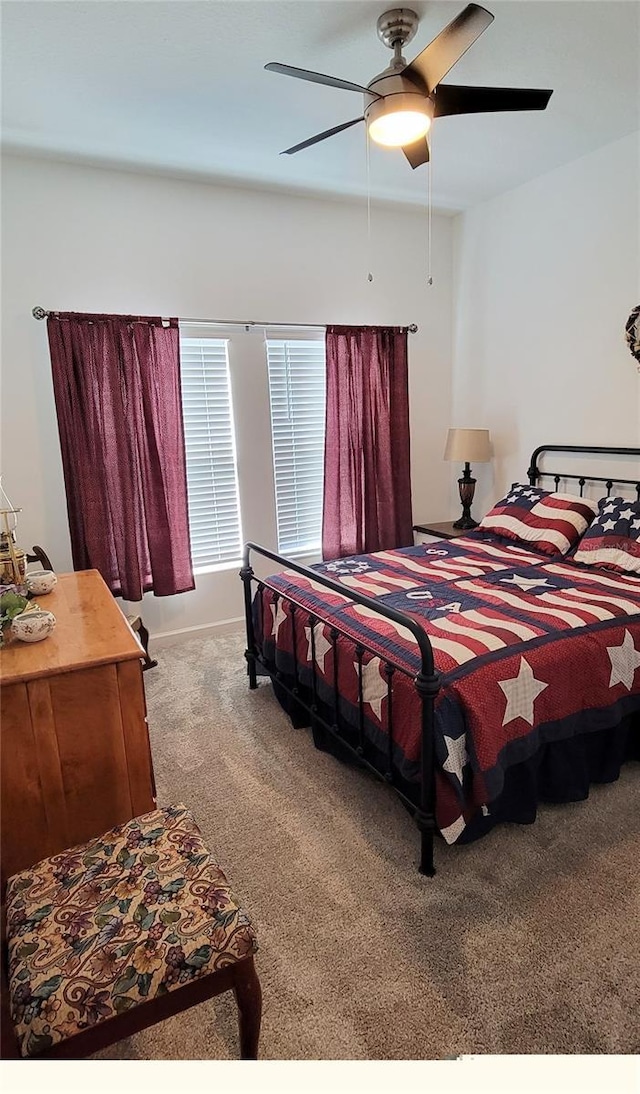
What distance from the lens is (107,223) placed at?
3396mm

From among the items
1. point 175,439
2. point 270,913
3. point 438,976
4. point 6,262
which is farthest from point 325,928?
point 6,262

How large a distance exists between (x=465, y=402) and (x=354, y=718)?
3.05 m

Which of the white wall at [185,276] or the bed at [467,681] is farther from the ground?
the white wall at [185,276]

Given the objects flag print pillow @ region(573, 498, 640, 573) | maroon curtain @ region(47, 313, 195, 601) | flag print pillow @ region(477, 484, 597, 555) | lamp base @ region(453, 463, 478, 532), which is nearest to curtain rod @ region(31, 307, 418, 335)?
maroon curtain @ region(47, 313, 195, 601)

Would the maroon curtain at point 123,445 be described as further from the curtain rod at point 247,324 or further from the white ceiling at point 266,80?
the white ceiling at point 266,80

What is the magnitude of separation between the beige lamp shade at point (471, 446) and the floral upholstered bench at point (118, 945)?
330cm

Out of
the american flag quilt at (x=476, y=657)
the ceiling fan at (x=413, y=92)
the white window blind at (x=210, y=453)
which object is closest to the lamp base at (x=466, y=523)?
the american flag quilt at (x=476, y=657)

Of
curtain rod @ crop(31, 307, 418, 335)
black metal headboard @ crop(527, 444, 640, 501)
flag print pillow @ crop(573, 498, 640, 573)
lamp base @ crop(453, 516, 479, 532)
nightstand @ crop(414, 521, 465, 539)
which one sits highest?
curtain rod @ crop(31, 307, 418, 335)

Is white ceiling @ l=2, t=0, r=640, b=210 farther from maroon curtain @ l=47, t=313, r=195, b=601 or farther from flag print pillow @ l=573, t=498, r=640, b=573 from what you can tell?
Result: flag print pillow @ l=573, t=498, r=640, b=573

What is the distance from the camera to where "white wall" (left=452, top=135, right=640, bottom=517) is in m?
3.41

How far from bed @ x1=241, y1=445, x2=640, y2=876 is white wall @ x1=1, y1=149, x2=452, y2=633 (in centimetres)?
150

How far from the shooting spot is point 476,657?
2.04 m

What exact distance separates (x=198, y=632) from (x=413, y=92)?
3.18m

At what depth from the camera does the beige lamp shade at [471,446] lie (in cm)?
413
